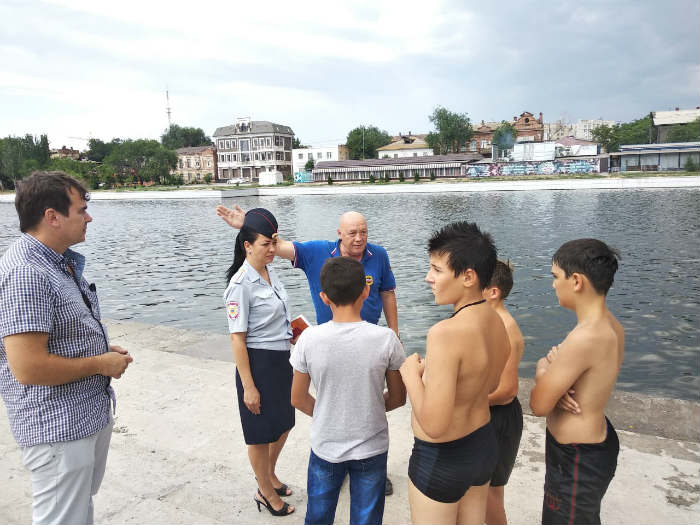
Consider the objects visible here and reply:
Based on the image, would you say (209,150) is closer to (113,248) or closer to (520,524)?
(113,248)

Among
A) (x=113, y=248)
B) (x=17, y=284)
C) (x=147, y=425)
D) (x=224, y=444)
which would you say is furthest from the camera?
(x=113, y=248)

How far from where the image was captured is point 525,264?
1738 cm

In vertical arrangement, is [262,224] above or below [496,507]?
above

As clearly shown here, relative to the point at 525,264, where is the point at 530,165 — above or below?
above

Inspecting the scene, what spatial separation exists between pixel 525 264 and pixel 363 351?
16332 mm

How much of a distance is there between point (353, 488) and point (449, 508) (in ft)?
1.76

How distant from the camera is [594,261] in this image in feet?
7.15

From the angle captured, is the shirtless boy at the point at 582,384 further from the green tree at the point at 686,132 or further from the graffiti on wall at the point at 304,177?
the graffiti on wall at the point at 304,177

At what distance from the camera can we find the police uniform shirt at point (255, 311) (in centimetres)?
299

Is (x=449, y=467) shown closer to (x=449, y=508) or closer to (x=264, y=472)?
(x=449, y=508)

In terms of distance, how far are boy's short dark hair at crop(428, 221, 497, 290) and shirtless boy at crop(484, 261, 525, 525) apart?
1.34 feet

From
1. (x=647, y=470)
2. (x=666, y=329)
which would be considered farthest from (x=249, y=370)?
(x=666, y=329)

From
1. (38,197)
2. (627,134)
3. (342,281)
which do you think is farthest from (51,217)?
(627,134)

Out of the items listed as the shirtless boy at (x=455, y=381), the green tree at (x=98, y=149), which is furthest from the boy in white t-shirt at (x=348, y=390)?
the green tree at (x=98, y=149)
